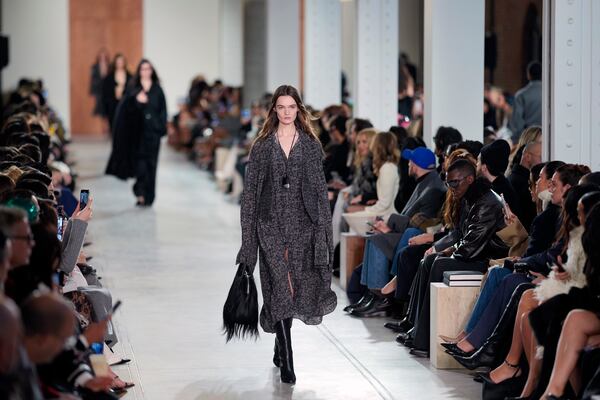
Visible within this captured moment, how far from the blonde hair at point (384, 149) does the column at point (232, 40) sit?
1628cm

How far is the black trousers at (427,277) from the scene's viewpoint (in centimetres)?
643

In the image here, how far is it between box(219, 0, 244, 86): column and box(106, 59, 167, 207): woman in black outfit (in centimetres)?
1079

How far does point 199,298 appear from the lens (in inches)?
332

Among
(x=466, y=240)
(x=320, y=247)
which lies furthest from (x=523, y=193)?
(x=320, y=247)

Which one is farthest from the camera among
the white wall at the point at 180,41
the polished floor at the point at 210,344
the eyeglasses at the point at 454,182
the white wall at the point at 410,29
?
the white wall at the point at 180,41

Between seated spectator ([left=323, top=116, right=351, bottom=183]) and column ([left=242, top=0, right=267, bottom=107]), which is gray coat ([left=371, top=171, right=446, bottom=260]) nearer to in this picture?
seated spectator ([left=323, top=116, right=351, bottom=183])

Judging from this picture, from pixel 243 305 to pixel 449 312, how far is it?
1.01 meters

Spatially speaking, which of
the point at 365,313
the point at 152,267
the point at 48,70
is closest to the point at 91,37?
the point at 48,70

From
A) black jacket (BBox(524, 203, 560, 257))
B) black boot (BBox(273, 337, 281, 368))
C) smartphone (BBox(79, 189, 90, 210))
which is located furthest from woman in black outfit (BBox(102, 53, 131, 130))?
black jacket (BBox(524, 203, 560, 257))

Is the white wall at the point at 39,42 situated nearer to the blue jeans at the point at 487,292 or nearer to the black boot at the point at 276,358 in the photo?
the black boot at the point at 276,358

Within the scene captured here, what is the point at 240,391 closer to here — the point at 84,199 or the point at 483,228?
the point at 84,199

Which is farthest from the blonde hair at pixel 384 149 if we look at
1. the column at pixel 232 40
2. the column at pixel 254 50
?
the column at pixel 232 40

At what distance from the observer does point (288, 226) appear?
6.01 meters

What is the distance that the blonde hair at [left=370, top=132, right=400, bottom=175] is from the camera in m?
8.61
